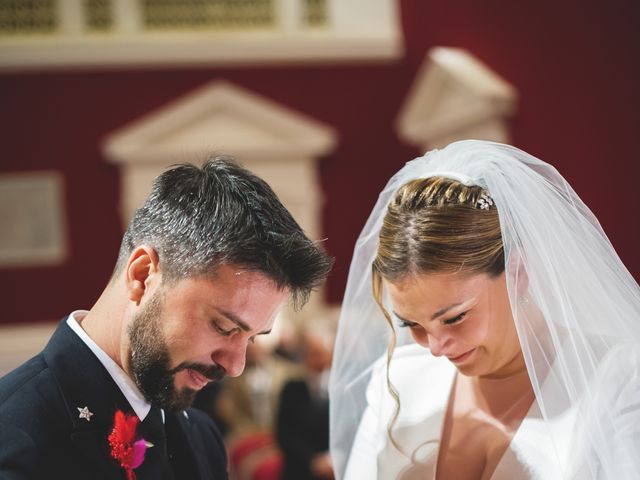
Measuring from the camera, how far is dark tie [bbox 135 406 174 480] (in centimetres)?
165

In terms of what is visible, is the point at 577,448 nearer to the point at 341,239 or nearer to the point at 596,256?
the point at 596,256

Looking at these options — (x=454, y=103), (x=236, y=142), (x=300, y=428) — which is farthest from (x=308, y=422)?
(x=236, y=142)

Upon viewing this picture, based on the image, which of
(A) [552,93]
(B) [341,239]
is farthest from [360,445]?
(B) [341,239]

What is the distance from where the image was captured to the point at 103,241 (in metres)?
8.55

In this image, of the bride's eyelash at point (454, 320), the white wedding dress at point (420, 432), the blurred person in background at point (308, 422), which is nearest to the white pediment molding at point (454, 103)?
the blurred person in background at point (308, 422)

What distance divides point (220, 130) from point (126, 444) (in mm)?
7371

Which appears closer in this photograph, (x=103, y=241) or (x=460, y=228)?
(x=460, y=228)

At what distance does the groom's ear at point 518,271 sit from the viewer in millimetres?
1865

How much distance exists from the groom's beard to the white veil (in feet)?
2.38

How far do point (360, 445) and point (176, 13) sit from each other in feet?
24.6

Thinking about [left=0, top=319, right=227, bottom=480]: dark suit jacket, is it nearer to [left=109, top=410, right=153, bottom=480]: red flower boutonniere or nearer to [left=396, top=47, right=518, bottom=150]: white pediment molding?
[left=109, top=410, right=153, bottom=480]: red flower boutonniere

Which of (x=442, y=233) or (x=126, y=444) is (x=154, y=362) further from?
(x=442, y=233)

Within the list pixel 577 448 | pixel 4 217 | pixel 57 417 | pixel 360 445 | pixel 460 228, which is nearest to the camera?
pixel 57 417

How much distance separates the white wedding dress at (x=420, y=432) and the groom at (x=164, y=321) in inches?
23.1
